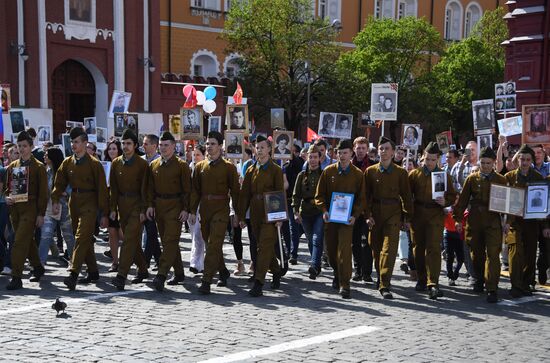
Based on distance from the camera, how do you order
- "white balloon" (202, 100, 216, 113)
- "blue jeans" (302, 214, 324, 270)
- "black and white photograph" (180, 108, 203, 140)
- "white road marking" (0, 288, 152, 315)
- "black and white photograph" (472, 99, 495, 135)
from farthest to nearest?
"white balloon" (202, 100, 216, 113)
"black and white photograph" (180, 108, 203, 140)
"black and white photograph" (472, 99, 495, 135)
"blue jeans" (302, 214, 324, 270)
"white road marking" (0, 288, 152, 315)

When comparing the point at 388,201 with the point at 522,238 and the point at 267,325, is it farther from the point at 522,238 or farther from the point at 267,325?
the point at 267,325

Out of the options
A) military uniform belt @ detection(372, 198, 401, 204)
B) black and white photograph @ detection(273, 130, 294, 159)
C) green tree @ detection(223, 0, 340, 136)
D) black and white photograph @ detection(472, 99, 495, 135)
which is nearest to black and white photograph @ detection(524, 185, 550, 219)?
military uniform belt @ detection(372, 198, 401, 204)

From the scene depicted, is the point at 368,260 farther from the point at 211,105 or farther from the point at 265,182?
the point at 211,105

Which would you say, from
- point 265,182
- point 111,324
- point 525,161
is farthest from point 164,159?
point 525,161

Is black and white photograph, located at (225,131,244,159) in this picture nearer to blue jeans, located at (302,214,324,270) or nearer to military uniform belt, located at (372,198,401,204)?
blue jeans, located at (302,214,324,270)

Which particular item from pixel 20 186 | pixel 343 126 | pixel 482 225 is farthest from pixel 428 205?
pixel 343 126

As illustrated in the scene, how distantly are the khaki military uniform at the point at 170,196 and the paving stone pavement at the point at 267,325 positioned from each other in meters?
0.69

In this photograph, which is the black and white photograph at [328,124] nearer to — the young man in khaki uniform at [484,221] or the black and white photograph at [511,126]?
the black and white photograph at [511,126]

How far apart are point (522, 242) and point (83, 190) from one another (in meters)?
5.78

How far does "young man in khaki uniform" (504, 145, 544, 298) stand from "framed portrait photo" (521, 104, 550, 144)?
6.79ft

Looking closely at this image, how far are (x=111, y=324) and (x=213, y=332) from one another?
111 cm

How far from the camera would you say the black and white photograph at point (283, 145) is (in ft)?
44.5

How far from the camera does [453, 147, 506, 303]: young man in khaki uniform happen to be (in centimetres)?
973

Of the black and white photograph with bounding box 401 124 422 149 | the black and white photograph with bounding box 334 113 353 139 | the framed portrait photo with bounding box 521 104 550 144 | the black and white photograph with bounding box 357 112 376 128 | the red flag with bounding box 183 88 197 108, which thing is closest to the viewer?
the framed portrait photo with bounding box 521 104 550 144
